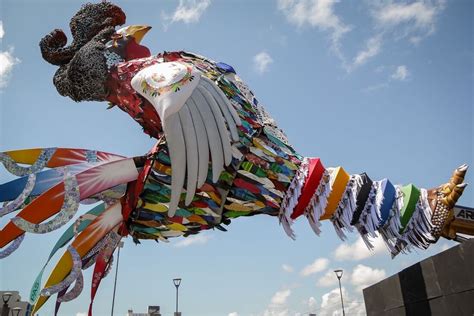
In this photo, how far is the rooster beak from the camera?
22.1 feet

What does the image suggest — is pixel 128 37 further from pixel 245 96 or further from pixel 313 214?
pixel 313 214

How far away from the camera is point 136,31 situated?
6785 millimetres

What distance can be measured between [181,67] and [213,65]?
1.13 meters

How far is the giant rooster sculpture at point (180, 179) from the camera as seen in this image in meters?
5.34

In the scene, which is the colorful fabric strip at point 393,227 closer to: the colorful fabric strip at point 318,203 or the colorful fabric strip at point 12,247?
the colorful fabric strip at point 318,203

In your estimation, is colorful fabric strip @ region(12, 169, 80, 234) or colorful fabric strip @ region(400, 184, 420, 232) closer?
colorful fabric strip @ region(12, 169, 80, 234)

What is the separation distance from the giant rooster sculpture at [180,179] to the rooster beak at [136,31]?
2 centimetres

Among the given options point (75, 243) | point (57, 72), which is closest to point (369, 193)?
point (75, 243)

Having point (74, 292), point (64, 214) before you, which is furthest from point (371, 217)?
point (74, 292)

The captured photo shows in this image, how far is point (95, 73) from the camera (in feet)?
20.6

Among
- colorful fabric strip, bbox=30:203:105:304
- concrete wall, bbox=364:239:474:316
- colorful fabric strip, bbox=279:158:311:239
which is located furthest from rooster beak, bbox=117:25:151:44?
concrete wall, bbox=364:239:474:316

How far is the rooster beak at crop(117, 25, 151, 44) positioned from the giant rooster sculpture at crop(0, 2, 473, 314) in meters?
0.02

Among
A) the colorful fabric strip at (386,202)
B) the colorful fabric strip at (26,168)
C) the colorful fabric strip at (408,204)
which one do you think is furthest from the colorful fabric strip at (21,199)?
the colorful fabric strip at (408,204)

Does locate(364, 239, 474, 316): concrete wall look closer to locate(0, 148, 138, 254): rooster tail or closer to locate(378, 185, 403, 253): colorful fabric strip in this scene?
locate(378, 185, 403, 253): colorful fabric strip
